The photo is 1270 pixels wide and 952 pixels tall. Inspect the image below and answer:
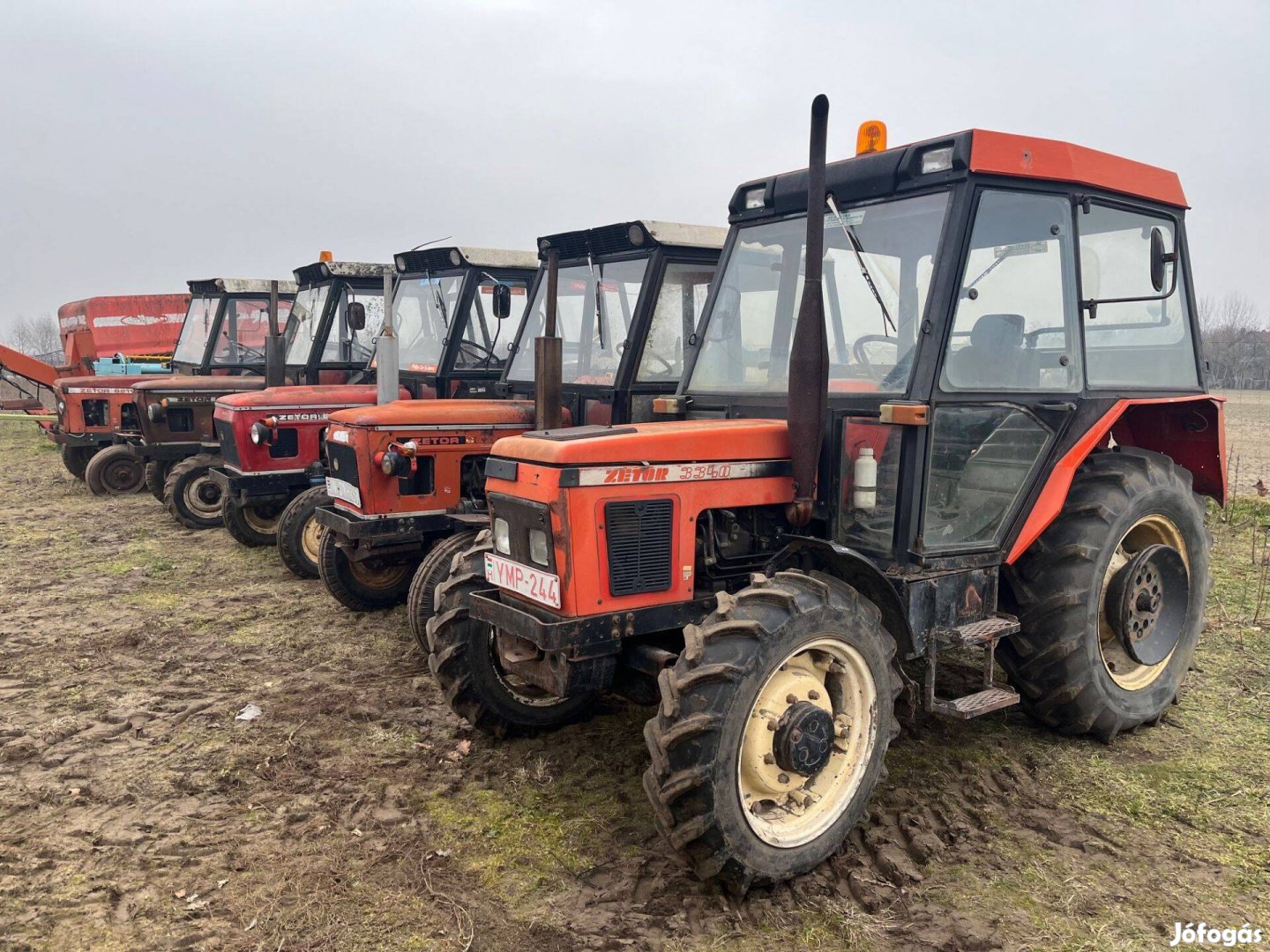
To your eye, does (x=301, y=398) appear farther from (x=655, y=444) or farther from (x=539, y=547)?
(x=655, y=444)

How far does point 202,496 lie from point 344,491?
406cm

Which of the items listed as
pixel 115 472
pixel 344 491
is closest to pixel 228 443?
pixel 344 491

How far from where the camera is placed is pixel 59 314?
61.3ft

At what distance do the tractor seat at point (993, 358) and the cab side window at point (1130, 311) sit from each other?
14.7 inches

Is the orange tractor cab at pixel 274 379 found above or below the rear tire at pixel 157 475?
above

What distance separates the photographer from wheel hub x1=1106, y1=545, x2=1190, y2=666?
13.4 ft

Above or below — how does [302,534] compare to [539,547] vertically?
below

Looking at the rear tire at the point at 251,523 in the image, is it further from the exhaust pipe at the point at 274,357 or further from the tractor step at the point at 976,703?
the tractor step at the point at 976,703

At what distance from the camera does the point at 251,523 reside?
8422mm

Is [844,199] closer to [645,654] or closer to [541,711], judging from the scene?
[645,654]

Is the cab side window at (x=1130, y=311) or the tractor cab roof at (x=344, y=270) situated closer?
the cab side window at (x=1130, y=311)

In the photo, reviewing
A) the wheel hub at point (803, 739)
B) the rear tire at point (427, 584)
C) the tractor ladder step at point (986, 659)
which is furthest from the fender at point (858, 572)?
the rear tire at point (427, 584)

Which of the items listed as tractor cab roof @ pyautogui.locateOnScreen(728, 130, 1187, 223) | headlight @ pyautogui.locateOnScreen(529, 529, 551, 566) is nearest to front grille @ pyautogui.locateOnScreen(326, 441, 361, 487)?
headlight @ pyautogui.locateOnScreen(529, 529, 551, 566)

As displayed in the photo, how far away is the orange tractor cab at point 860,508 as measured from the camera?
3.06m
